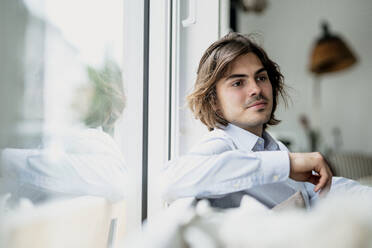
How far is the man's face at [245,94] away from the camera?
0.52 metres

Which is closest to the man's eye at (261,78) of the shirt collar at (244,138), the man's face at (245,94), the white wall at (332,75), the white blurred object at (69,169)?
the man's face at (245,94)

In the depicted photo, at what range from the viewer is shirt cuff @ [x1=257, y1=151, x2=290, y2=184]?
0.46 m

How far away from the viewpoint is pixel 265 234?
11.4 inches

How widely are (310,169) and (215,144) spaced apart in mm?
171

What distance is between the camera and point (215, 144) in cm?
50

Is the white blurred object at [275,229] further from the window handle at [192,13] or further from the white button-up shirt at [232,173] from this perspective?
the window handle at [192,13]

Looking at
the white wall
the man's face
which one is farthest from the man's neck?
the white wall

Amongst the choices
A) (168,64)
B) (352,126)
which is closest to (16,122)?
(168,64)

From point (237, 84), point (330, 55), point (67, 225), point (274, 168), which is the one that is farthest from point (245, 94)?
point (330, 55)

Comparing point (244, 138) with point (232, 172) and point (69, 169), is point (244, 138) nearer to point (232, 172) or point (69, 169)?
point (232, 172)

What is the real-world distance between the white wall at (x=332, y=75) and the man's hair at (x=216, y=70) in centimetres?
57

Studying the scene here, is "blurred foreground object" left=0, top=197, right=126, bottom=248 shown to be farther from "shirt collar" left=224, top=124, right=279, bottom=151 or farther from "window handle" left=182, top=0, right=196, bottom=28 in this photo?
"window handle" left=182, top=0, right=196, bottom=28

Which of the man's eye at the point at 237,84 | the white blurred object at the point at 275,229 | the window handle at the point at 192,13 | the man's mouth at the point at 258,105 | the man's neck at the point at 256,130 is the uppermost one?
the window handle at the point at 192,13

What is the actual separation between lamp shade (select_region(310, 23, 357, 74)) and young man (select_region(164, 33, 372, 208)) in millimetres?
885
